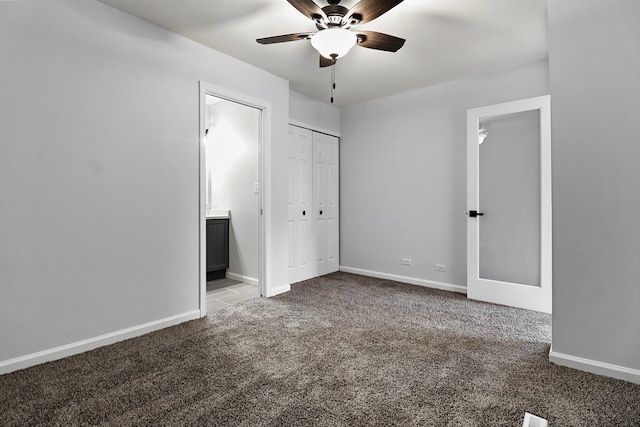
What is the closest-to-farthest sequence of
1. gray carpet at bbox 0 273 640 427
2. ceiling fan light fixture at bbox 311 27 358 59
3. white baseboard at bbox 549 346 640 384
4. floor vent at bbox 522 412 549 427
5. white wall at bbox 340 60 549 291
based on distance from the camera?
floor vent at bbox 522 412 549 427 → gray carpet at bbox 0 273 640 427 → white baseboard at bbox 549 346 640 384 → ceiling fan light fixture at bbox 311 27 358 59 → white wall at bbox 340 60 549 291

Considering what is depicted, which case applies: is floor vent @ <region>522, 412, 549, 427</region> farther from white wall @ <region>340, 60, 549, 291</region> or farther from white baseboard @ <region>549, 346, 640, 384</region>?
white wall @ <region>340, 60, 549, 291</region>

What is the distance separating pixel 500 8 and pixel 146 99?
2.86 metres

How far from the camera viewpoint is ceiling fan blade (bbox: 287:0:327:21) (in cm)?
202

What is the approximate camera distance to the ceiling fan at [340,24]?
2051mm

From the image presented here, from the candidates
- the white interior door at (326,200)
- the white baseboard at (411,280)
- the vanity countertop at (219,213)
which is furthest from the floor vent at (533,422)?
the vanity countertop at (219,213)

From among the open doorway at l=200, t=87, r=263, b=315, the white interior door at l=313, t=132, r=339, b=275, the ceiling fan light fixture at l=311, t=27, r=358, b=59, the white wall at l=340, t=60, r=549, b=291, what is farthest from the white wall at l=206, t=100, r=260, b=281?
the ceiling fan light fixture at l=311, t=27, r=358, b=59

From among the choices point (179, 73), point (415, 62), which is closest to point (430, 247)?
point (415, 62)

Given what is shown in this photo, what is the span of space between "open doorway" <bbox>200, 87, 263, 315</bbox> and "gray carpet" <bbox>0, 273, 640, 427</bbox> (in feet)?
4.75

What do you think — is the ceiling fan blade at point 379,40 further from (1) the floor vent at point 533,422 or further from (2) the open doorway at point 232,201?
(1) the floor vent at point 533,422

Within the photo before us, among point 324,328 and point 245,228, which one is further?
point 245,228

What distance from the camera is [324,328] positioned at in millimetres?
2824

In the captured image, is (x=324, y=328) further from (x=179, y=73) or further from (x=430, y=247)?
(x=179, y=73)

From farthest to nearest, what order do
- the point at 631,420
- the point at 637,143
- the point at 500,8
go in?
1. the point at 500,8
2. the point at 637,143
3. the point at 631,420

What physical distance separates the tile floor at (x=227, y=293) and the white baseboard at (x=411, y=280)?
154 cm
